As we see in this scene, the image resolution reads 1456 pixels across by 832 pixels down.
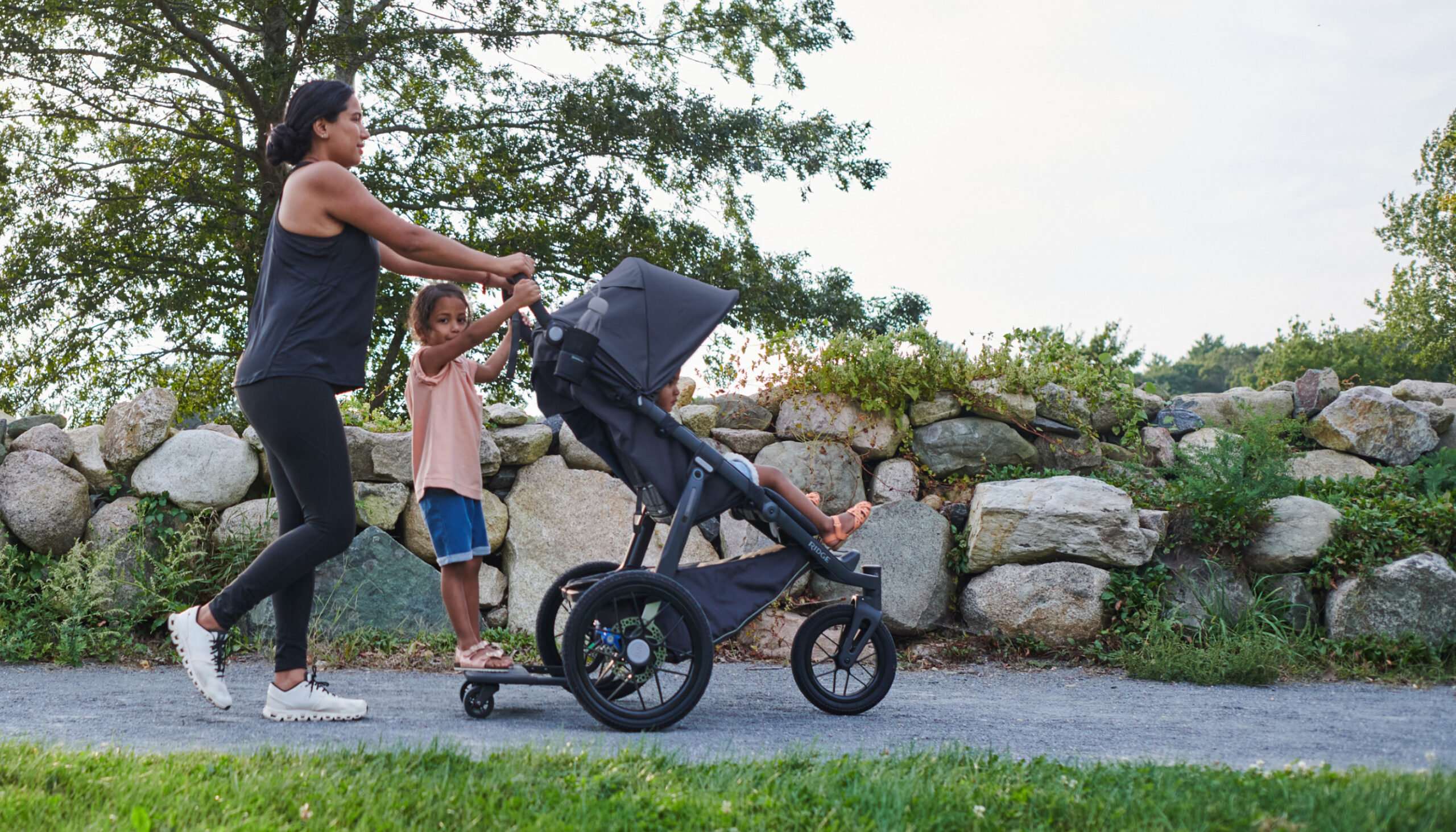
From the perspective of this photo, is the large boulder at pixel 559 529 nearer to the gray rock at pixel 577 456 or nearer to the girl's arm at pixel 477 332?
the gray rock at pixel 577 456

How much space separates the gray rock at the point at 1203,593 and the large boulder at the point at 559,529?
2.42m

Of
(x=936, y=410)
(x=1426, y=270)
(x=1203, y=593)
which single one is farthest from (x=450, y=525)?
(x=1426, y=270)

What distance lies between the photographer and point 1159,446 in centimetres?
680

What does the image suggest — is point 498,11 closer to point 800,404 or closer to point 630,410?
point 800,404

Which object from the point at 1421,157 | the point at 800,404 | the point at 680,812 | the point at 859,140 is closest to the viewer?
the point at 680,812

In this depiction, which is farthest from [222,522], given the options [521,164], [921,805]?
[521,164]

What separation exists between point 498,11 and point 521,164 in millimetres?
1546

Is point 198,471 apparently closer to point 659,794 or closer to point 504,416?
point 504,416

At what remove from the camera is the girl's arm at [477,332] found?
10.8 ft

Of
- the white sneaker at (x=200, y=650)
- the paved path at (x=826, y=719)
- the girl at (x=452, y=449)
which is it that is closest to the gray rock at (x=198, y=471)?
the paved path at (x=826, y=719)

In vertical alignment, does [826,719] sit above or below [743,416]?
below

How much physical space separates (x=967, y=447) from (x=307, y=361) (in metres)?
4.05

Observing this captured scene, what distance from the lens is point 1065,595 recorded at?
511 centimetres

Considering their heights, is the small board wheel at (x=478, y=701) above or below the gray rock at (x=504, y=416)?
below
